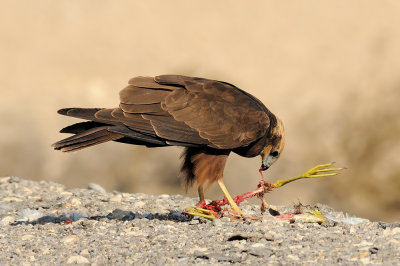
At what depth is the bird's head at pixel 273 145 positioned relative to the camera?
283 inches

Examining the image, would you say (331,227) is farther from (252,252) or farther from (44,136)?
(44,136)

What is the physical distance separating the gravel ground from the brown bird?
2.10 feet

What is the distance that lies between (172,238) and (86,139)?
129 centimetres

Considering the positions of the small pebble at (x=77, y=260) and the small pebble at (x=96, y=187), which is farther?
the small pebble at (x=96, y=187)

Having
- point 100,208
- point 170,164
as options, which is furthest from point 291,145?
point 100,208

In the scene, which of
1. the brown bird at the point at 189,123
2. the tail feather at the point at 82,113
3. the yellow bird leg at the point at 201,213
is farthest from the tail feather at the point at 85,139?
the yellow bird leg at the point at 201,213

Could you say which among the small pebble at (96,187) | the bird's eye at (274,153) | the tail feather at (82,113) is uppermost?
the bird's eye at (274,153)

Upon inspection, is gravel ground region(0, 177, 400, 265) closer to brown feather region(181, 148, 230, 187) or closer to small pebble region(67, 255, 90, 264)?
small pebble region(67, 255, 90, 264)

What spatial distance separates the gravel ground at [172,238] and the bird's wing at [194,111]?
80 cm

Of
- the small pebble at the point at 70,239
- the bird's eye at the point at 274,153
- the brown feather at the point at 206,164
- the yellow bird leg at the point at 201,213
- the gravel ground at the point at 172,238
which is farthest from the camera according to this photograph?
the bird's eye at the point at 274,153

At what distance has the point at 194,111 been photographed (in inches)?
272

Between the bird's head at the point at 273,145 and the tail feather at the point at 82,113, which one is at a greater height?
the bird's head at the point at 273,145

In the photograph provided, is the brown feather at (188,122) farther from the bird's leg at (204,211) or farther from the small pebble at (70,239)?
the small pebble at (70,239)

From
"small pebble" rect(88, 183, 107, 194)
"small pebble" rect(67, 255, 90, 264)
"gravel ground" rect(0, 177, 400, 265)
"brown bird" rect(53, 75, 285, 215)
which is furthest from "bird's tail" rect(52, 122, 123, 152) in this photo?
"small pebble" rect(88, 183, 107, 194)
